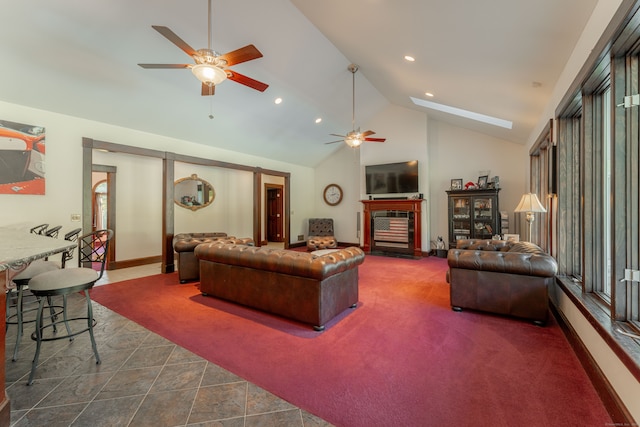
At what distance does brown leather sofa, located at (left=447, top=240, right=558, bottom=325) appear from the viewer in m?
2.77

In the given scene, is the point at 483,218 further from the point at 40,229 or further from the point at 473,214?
the point at 40,229

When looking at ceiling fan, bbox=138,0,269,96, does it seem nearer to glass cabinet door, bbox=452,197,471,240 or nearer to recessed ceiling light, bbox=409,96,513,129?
recessed ceiling light, bbox=409,96,513,129

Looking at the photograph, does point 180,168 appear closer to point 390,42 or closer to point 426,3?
point 390,42

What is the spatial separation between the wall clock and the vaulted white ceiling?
140 inches

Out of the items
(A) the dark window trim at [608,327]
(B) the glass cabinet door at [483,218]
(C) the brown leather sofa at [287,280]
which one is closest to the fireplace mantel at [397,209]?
(B) the glass cabinet door at [483,218]

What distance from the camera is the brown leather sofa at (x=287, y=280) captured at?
108 inches

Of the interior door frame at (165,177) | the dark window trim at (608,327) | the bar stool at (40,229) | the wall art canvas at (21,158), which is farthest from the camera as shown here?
the interior door frame at (165,177)

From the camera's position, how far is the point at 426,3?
246cm

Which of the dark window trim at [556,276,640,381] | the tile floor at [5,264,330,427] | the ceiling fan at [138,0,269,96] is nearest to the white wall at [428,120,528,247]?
the dark window trim at [556,276,640,381]

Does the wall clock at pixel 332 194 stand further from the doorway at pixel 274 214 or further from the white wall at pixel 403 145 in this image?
the doorway at pixel 274 214

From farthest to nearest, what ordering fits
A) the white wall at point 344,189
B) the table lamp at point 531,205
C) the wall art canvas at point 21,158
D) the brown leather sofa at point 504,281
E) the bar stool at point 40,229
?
the white wall at point 344,189, the bar stool at point 40,229, the wall art canvas at point 21,158, the table lamp at point 531,205, the brown leather sofa at point 504,281

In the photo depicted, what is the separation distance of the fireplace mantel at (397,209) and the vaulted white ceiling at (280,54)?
2.23 m

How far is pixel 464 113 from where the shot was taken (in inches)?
222

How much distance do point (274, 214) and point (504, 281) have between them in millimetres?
7957
